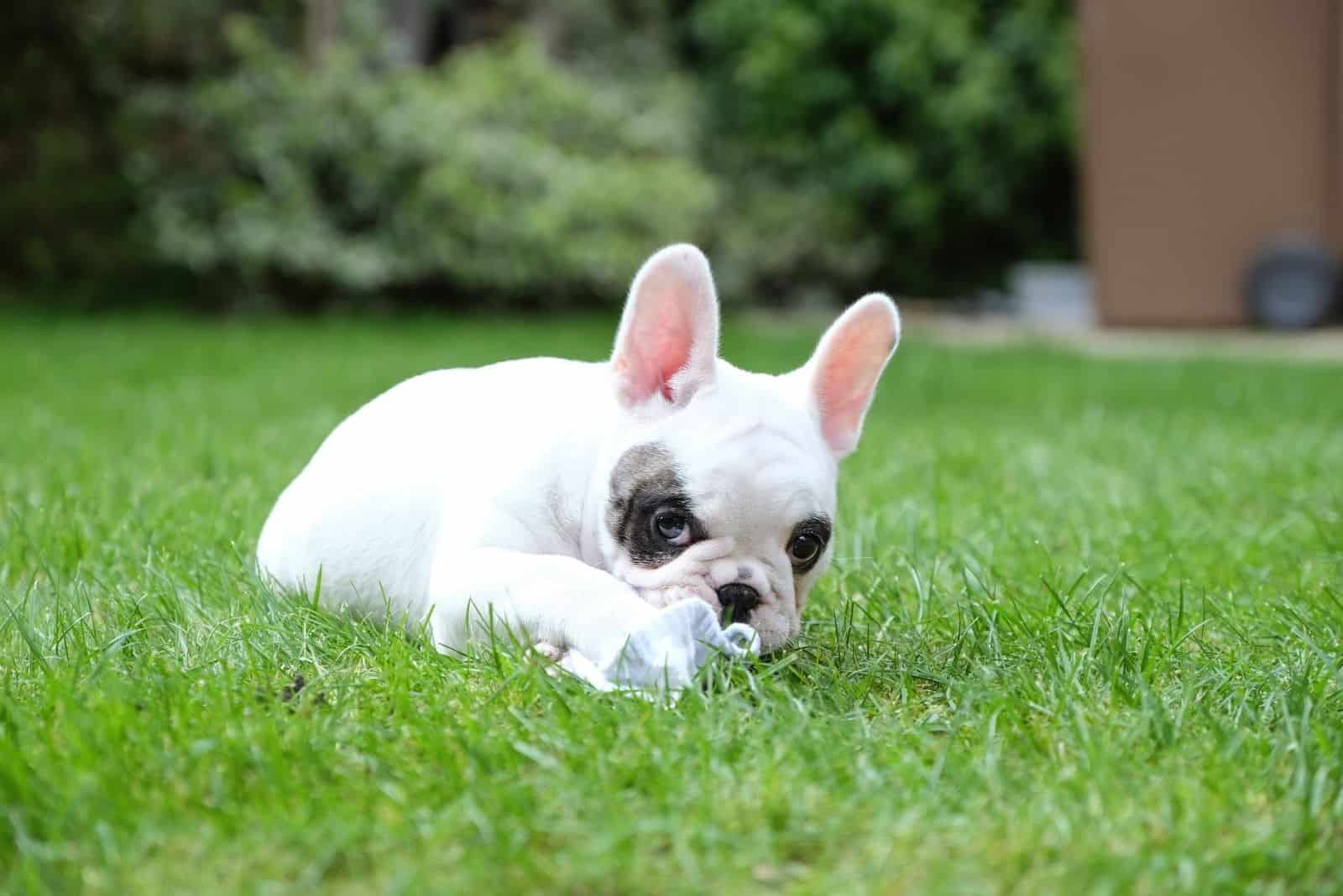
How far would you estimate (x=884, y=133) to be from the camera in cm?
1750

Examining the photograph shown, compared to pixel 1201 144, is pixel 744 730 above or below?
below

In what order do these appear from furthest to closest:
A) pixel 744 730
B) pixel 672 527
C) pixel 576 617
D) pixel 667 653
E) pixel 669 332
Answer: pixel 669 332 < pixel 672 527 < pixel 576 617 < pixel 667 653 < pixel 744 730

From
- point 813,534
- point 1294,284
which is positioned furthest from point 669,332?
point 1294,284

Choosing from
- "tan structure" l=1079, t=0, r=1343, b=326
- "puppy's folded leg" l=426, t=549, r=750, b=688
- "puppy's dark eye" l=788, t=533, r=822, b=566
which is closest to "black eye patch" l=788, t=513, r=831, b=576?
"puppy's dark eye" l=788, t=533, r=822, b=566

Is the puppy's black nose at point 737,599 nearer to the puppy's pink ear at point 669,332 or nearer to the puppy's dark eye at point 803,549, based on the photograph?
the puppy's dark eye at point 803,549

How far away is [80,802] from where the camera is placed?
6.14 ft

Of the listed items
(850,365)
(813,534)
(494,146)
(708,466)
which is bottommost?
(813,534)

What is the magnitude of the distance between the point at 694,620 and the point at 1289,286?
38.4 feet

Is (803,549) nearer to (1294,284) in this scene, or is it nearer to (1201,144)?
(1294,284)

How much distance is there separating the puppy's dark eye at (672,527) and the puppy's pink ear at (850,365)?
1.44 ft

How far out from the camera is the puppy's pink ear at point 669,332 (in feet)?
8.54

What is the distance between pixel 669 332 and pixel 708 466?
0.29 metres

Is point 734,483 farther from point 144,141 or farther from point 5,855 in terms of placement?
point 144,141

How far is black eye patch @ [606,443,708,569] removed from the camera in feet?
8.21
